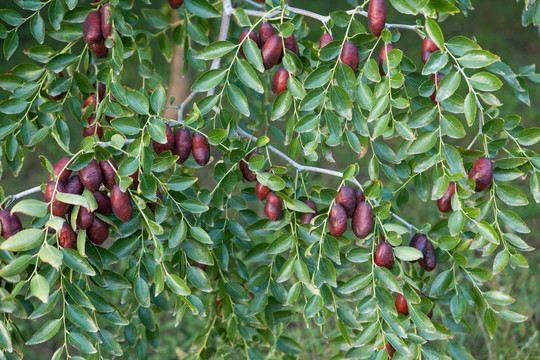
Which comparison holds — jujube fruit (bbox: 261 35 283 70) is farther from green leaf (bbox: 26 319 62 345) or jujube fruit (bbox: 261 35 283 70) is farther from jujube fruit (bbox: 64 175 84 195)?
green leaf (bbox: 26 319 62 345)

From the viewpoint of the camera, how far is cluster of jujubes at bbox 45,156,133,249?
94 centimetres

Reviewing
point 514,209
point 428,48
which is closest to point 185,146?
point 428,48

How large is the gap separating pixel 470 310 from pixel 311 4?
4826 millimetres

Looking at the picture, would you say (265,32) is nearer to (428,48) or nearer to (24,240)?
(428,48)

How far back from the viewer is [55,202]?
0.92 metres

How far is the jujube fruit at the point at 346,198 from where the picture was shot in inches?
43.0

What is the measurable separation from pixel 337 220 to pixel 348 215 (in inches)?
1.9

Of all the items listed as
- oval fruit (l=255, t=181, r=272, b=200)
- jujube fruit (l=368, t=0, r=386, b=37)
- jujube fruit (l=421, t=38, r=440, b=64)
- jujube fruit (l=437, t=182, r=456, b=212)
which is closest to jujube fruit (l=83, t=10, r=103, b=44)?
oval fruit (l=255, t=181, r=272, b=200)

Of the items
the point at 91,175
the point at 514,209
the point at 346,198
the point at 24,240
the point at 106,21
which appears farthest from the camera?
the point at 514,209

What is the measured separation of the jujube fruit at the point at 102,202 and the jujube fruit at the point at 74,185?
1.2 inches

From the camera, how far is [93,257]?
41.4 inches

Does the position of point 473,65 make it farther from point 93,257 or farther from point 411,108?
point 93,257

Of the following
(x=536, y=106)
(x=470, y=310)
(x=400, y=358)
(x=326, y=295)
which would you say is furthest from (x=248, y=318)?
(x=536, y=106)

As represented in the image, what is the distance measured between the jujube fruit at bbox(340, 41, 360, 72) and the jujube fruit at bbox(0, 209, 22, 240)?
26.3 inches
